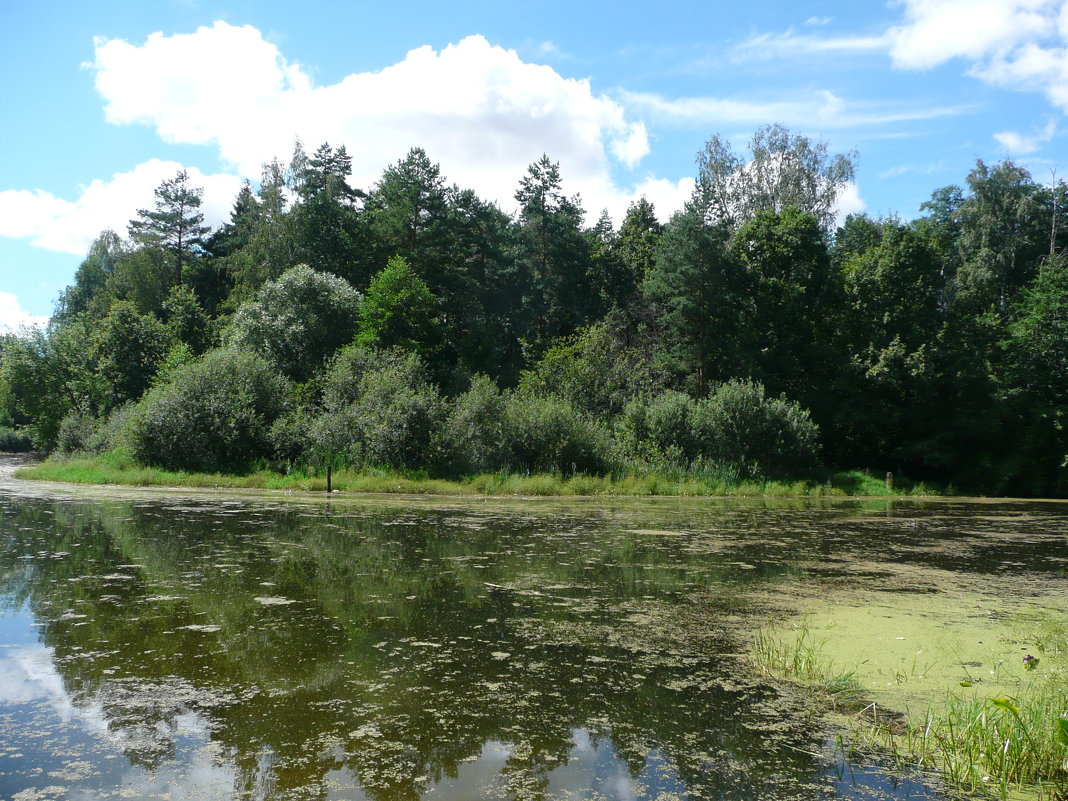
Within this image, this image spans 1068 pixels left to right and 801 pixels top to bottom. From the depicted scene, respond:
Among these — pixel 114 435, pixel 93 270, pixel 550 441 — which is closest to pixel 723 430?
pixel 550 441

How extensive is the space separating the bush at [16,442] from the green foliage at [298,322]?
20177mm

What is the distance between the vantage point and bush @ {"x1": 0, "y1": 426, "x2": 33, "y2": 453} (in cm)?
4519

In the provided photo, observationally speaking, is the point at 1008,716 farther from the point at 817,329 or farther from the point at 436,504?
the point at 817,329

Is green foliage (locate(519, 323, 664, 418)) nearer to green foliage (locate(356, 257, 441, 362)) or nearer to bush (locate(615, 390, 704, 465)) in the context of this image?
bush (locate(615, 390, 704, 465))

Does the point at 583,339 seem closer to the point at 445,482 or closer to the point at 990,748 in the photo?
the point at 445,482

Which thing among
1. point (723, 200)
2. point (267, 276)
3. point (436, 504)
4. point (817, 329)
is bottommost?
point (436, 504)

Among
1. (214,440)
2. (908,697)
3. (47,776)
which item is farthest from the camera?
(214,440)

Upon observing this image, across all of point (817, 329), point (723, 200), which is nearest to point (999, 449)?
point (817, 329)

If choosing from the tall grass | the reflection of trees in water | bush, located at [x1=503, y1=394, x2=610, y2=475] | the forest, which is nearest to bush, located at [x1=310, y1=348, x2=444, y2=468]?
the forest

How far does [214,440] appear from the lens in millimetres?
24438

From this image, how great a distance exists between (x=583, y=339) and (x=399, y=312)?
9.15 meters

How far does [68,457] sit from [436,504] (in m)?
19.3

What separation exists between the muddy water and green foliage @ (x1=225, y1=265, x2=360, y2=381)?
21.4m

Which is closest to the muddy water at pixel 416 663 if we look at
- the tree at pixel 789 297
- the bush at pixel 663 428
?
the bush at pixel 663 428
